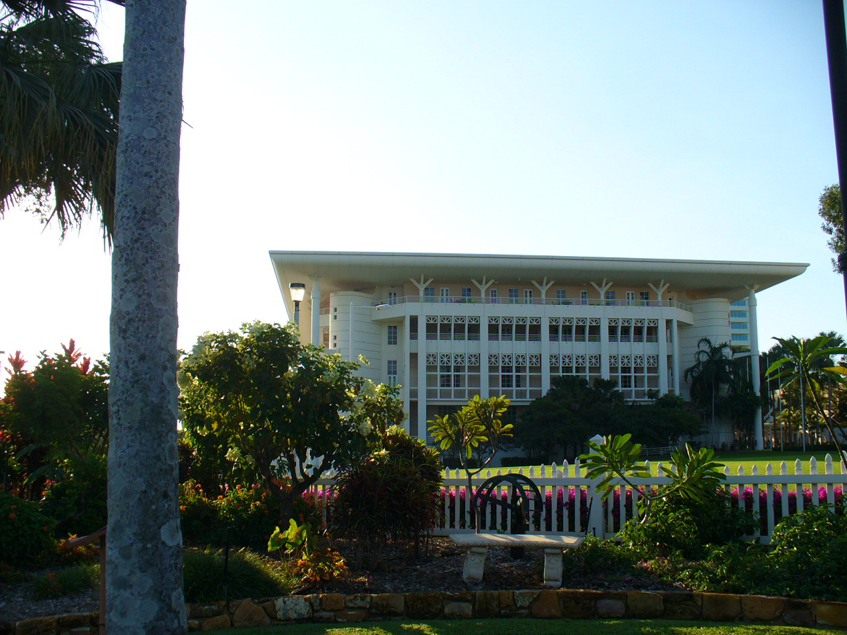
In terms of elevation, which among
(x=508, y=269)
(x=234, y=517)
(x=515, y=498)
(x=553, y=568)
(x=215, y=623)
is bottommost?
(x=215, y=623)

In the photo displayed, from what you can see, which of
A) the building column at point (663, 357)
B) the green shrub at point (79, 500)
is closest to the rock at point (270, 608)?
the green shrub at point (79, 500)

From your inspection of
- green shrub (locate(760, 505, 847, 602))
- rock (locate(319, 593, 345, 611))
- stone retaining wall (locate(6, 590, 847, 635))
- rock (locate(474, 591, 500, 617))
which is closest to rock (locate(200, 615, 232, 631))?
stone retaining wall (locate(6, 590, 847, 635))

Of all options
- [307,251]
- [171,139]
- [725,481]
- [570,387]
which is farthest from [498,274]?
[171,139]

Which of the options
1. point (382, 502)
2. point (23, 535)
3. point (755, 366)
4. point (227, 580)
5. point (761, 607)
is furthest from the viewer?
point (755, 366)

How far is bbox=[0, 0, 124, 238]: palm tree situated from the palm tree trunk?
4022 mm

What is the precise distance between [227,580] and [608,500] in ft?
18.2

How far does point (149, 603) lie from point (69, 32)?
736 centimetres

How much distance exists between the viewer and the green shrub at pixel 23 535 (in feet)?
24.7

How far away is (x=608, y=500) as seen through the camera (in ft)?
Answer: 32.8

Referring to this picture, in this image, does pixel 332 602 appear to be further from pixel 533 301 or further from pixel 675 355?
pixel 675 355

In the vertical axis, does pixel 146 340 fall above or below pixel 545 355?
below

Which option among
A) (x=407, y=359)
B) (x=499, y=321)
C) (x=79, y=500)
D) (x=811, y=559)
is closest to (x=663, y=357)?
(x=499, y=321)

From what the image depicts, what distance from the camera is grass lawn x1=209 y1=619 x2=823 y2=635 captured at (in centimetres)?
577

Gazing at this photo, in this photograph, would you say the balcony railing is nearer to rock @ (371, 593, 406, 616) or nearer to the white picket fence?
the white picket fence
